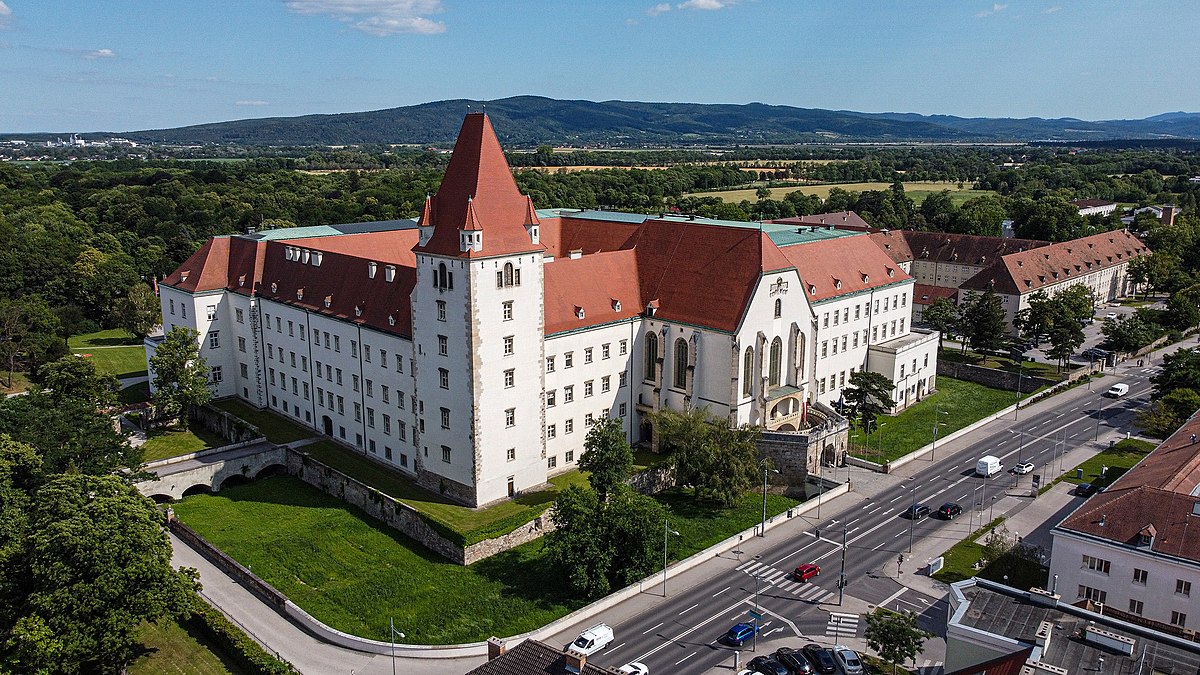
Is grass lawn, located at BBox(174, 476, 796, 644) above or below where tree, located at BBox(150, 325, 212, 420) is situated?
below

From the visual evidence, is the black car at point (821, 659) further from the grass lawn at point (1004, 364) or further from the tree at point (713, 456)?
the grass lawn at point (1004, 364)

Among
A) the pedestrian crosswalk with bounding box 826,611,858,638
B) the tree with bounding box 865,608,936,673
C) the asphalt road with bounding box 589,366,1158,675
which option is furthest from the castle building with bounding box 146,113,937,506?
the tree with bounding box 865,608,936,673

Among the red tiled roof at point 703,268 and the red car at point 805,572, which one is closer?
the red car at point 805,572

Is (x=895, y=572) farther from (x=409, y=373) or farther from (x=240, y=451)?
(x=240, y=451)

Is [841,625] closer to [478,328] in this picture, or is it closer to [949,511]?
[949,511]

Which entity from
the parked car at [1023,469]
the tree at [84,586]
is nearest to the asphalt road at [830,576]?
the parked car at [1023,469]

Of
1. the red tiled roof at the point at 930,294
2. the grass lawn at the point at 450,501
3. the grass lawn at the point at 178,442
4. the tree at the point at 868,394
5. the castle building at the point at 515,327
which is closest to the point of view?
the grass lawn at the point at 450,501

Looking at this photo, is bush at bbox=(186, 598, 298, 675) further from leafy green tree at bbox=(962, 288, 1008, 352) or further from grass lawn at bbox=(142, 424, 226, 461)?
leafy green tree at bbox=(962, 288, 1008, 352)
